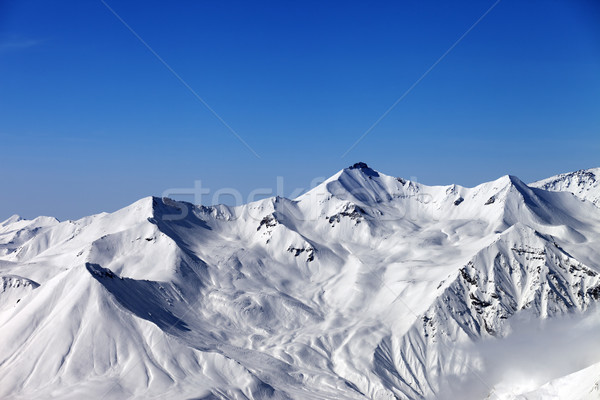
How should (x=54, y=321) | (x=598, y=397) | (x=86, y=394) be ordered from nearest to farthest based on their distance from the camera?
(x=598, y=397) < (x=86, y=394) < (x=54, y=321)

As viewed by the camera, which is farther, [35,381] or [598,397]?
[35,381]

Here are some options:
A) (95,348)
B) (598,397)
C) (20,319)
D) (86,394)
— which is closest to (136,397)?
(86,394)

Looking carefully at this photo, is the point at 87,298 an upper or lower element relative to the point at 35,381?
upper

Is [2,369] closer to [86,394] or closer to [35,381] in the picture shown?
[35,381]

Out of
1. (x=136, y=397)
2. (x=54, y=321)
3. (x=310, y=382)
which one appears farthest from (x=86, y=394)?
(x=310, y=382)

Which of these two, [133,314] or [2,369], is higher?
[133,314]

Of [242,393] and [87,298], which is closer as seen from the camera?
[242,393]

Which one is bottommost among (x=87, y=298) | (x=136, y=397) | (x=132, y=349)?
(x=136, y=397)

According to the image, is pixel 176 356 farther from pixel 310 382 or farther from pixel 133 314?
pixel 310 382

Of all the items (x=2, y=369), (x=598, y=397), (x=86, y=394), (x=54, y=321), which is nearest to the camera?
(x=598, y=397)
